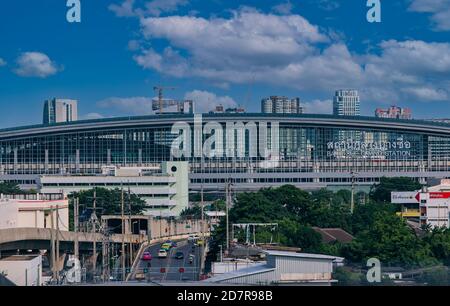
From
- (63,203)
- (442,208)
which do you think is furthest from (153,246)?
(442,208)

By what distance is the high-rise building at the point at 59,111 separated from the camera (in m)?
23.1

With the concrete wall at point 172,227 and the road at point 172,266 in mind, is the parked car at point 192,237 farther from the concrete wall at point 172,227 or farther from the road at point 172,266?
the road at point 172,266

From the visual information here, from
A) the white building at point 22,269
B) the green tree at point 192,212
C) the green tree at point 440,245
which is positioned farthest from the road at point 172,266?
the green tree at point 192,212

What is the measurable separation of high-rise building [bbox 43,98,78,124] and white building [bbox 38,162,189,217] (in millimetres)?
5482

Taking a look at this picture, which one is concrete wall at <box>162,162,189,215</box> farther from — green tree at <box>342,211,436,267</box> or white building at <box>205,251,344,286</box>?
white building at <box>205,251,344,286</box>

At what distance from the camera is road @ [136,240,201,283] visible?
645cm

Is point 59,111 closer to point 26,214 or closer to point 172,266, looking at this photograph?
point 26,214

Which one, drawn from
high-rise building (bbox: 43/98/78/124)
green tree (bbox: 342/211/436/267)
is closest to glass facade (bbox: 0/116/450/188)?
high-rise building (bbox: 43/98/78/124)

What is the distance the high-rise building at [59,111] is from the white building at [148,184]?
548cm

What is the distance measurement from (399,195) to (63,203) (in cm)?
630

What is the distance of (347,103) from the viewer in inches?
1126

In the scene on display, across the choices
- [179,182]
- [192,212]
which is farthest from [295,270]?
[179,182]

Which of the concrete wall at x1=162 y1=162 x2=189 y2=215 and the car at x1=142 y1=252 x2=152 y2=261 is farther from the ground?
the concrete wall at x1=162 y1=162 x2=189 y2=215

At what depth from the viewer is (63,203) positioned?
33.7 ft
